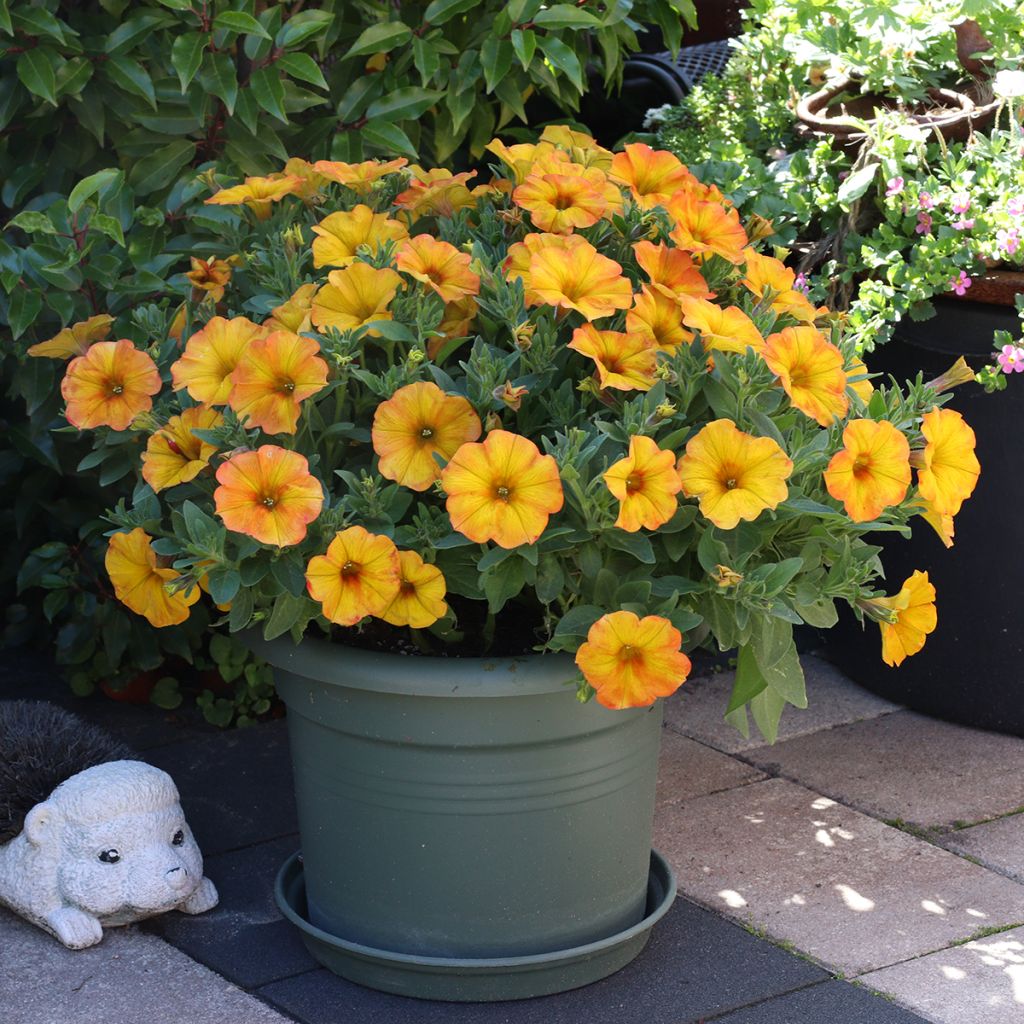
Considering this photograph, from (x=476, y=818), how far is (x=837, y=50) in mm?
1846

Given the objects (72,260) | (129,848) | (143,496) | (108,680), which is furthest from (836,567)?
(108,680)

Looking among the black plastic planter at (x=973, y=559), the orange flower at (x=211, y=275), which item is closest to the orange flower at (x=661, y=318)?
the orange flower at (x=211, y=275)

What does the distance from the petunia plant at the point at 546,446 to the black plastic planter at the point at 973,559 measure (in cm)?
94

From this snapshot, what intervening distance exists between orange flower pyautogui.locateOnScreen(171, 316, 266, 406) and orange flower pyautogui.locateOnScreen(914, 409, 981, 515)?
2.99ft

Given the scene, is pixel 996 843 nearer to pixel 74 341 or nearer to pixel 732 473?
pixel 732 473

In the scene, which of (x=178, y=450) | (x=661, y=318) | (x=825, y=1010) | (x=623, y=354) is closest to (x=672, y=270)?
(x=661, y=318)

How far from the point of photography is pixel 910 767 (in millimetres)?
3125

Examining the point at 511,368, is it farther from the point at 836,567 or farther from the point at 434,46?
the point at 434,46

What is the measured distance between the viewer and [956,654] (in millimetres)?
3252

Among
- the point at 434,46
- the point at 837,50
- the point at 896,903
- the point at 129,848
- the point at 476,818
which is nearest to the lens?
the point at 476,818

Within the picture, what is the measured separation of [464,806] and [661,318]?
29.0 inches

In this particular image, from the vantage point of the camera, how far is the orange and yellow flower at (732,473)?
188 cm

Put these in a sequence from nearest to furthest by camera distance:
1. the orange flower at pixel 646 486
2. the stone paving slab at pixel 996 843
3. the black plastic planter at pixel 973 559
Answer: the orange flower at pixel 646 486 < the stone paving slab at pixel 996 843 < the black plastic planter at pixel 973 559

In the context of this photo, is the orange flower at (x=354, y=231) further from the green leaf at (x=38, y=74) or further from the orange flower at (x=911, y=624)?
the orange flower at (x=911, y=624)
